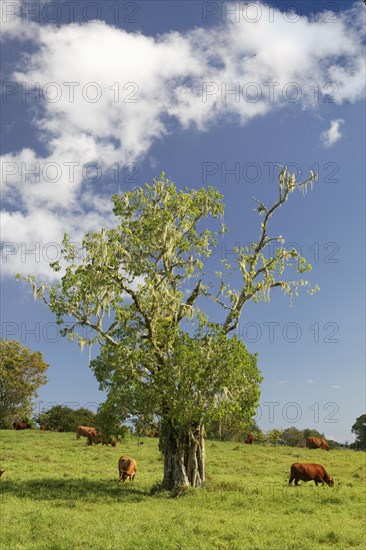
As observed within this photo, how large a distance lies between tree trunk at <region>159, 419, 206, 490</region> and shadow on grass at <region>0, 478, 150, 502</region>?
58.5 inches

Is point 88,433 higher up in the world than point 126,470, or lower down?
higher up

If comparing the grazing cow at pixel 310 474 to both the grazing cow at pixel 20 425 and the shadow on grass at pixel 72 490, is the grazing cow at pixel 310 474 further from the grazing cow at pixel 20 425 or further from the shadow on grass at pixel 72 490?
the grazing cow at pixel 20 425

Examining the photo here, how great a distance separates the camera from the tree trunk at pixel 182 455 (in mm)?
24969

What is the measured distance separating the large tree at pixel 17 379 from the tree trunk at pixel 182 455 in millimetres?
44086

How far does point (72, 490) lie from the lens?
23.2 meters

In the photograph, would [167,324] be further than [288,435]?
No

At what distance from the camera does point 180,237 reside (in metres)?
27.6

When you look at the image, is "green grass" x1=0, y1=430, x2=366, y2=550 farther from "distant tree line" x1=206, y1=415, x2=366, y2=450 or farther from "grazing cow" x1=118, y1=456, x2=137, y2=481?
"distant tree line" x1=206, y1=415, x2=366, y2=450

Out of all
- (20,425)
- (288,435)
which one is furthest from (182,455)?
(288,435)

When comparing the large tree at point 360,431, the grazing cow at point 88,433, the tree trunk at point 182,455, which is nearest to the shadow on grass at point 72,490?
the tree trunk at point 182,455

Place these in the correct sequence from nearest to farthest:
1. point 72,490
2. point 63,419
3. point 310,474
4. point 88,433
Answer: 1. point 72,490
2. point 310,474
3. point 88,433
4. point 63,419

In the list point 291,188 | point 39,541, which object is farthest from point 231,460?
point 39,541

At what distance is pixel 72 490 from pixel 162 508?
17.3ft

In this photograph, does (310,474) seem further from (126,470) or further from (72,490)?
(72,490)
